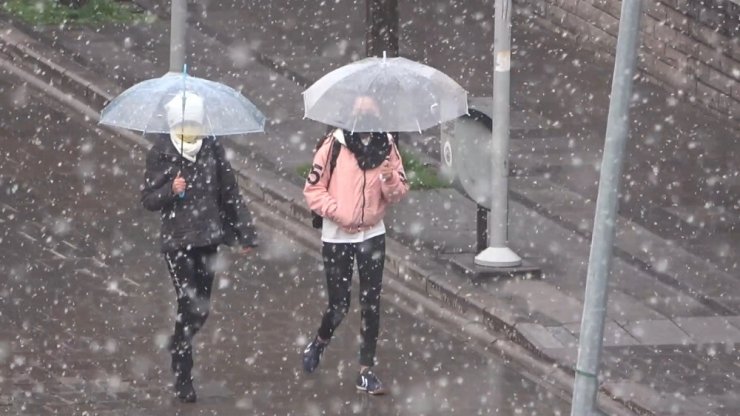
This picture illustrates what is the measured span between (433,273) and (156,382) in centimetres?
280

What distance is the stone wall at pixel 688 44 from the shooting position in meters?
18.2

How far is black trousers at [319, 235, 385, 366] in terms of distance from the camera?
35.9 feet

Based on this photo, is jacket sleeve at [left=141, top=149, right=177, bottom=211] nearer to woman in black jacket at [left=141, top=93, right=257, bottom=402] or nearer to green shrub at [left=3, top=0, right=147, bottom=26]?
woman in black jacket at [left=141, top=93, right=257, bottom=402]

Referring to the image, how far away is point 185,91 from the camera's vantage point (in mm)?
10703

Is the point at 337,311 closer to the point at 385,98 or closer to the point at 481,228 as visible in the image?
the point at 385,98

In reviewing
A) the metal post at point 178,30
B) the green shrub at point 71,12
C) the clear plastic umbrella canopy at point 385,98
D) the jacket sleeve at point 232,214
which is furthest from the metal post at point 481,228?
the green shrub at point 71,12

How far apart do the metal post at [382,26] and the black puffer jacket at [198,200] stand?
16.1 ft

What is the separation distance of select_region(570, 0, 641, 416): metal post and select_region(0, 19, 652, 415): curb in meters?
2.83

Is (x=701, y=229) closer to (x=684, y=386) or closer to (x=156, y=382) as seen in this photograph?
(x=684, y=386)

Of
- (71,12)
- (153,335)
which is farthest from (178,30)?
(71,12)

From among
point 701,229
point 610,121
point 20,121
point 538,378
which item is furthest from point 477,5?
point 610,121

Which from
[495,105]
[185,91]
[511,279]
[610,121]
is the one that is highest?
[610,121]

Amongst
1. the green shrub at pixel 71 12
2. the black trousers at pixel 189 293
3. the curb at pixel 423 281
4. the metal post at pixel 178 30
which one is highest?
the black trousers at pixel 189 293

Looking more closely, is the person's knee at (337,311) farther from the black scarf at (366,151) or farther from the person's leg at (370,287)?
the black scarf at (366,151)
